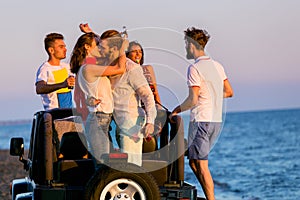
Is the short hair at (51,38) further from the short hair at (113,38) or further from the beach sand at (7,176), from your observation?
the beach sand at (7,176)

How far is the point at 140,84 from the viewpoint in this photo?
8.20 m

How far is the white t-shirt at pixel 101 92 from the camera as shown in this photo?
A: 815 centimetres

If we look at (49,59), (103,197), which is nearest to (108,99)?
(103,197)

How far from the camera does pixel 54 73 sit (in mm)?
9945

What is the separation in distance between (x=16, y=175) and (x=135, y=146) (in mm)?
19023

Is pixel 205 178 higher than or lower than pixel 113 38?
lower

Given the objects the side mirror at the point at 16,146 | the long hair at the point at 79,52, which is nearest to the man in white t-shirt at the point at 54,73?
the side mirror at the point at 16,146

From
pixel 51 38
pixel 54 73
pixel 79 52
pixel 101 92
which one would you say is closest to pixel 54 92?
pixel 54 73

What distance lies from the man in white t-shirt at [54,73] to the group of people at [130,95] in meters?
0.69

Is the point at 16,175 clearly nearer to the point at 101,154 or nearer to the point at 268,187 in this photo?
the point at 268,187

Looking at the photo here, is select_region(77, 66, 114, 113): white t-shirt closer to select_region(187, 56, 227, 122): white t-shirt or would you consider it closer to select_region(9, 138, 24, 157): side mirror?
select_region(187, 56, 227, 122): white t-shirt

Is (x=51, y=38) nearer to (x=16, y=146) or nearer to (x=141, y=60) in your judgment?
(x=141, y=60)

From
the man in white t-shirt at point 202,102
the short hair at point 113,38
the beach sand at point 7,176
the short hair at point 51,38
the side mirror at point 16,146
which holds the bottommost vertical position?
the beach sand at point 7,176

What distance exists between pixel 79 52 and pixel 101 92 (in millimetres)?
489
